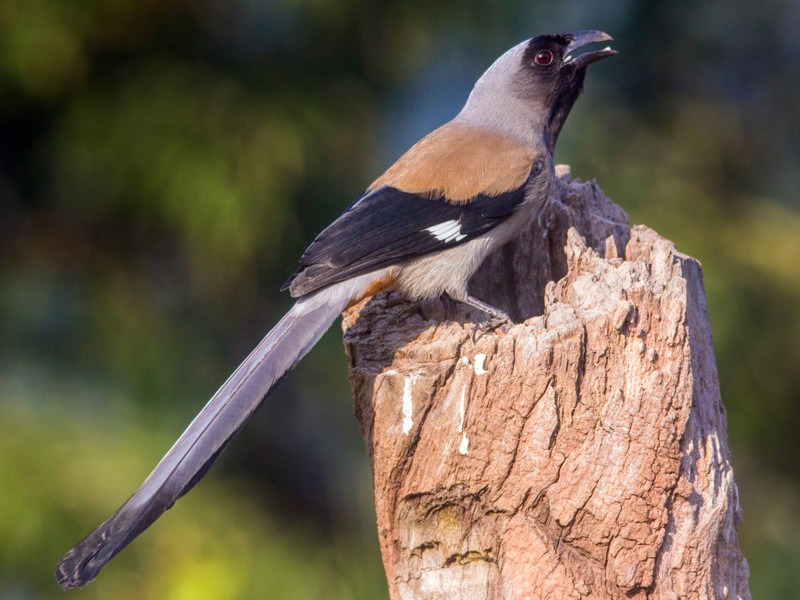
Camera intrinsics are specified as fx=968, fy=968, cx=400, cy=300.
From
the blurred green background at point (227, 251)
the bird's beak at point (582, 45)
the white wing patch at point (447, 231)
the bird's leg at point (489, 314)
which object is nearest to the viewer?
the bird's leg at point (489, 314)

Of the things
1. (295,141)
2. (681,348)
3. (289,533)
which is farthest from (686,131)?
(681,348)

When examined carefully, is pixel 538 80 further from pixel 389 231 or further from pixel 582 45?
pixel 389 231

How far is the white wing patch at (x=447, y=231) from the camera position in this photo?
12.1ft

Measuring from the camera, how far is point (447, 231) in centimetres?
371

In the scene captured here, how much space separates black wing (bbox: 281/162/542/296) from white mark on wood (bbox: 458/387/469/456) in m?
0.81

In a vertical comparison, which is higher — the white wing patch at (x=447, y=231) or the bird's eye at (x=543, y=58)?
the bird's eye at (x=543, y=58)

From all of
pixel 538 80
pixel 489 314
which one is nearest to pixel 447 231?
pixel 489 314

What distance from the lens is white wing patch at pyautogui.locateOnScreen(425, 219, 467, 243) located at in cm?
370

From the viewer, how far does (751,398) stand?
22.6ft

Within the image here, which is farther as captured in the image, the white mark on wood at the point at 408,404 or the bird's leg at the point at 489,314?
the bird's leg at the point at 489,314

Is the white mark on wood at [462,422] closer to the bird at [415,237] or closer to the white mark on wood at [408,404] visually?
the white mark on wood at [408,404]

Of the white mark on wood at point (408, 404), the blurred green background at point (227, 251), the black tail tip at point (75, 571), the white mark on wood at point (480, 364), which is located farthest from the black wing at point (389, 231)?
the blurred green background at point (227, 251)

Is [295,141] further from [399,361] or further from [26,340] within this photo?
[399,361]

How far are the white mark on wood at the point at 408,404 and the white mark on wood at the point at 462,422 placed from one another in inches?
5.7
